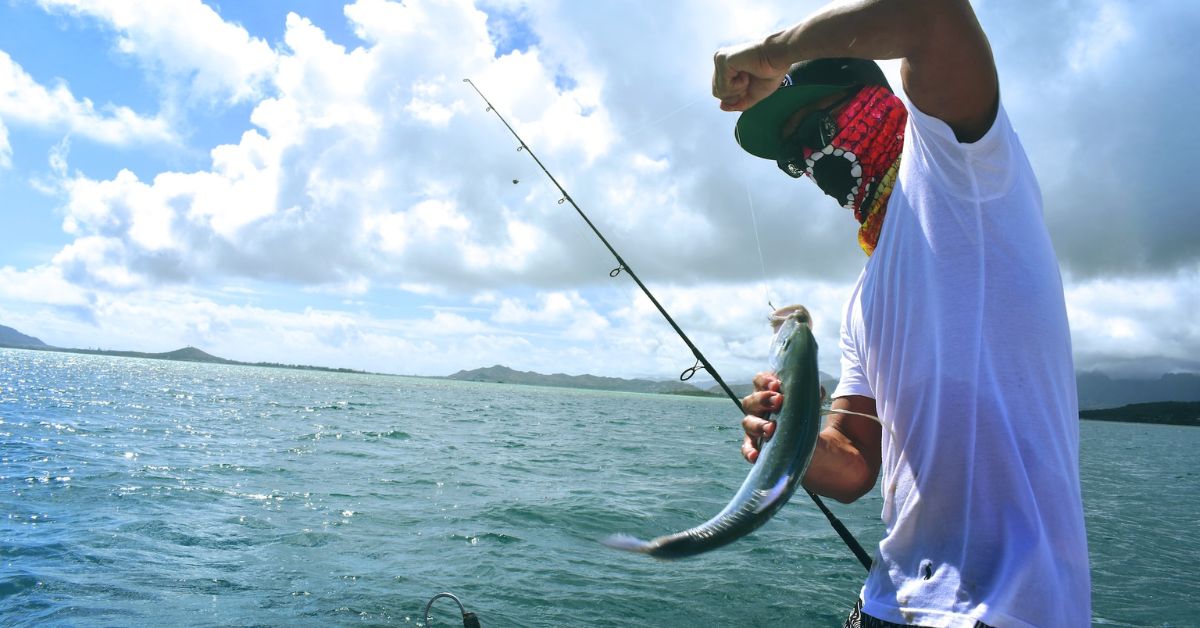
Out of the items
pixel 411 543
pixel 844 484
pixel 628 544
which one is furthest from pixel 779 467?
pixel 411 543

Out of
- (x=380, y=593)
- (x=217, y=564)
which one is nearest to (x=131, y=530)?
(x=217, y=564)

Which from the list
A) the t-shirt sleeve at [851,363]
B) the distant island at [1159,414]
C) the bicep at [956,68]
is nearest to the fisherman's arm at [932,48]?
the bicep at [956,68]

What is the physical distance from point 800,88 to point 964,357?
1200mm

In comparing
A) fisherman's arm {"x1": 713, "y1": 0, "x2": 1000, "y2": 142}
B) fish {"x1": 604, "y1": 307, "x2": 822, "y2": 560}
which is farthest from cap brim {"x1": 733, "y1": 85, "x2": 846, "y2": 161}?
fish {"x1": 604, "y1": 307, "x2": 822, "y2": 560}

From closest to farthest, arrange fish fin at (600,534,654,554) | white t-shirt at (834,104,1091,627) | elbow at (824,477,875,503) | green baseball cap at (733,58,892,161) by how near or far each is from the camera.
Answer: white t-shirt at (834,104,1091,627) → fish fin at (600,534,654,554) → green baseball cap at (733,58,892,161) → elbow at (824,477,875,503)

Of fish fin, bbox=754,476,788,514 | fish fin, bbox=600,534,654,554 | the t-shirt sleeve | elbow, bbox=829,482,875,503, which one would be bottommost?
fish fin, bbox=600,534,654,554

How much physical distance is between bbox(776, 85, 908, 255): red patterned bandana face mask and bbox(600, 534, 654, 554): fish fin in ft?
4.24

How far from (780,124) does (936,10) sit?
913mm

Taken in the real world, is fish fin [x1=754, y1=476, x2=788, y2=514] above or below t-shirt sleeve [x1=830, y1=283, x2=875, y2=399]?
below

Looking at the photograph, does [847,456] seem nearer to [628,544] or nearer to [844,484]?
[844,484]

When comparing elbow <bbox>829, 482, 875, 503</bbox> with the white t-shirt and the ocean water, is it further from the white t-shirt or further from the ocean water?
the ocean water

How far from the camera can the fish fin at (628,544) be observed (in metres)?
1.74

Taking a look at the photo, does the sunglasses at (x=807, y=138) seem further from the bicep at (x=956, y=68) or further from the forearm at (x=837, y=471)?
the forearm at (x=837, y=471)

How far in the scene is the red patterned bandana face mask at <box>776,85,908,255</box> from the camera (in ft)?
7.14
